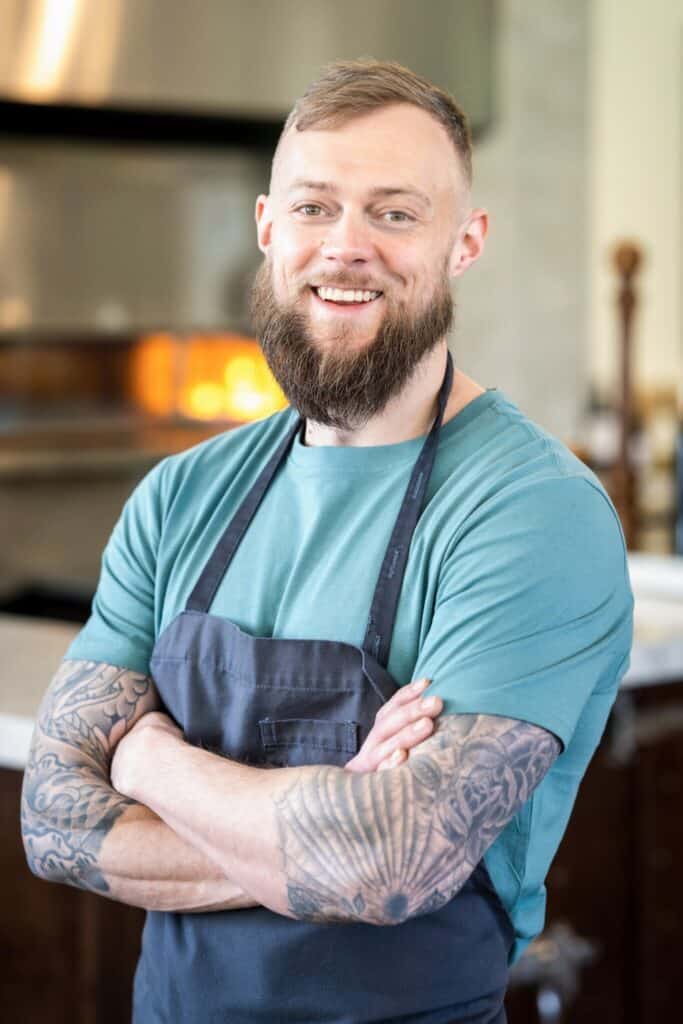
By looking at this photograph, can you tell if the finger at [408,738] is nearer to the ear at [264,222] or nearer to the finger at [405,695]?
the finger at [405,695]

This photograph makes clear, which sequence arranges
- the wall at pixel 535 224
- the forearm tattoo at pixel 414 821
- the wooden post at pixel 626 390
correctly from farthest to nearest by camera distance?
1. the wall at pixel 535 224
2. the wooden post at pixel 626 390
3. the forearm tattoo at pixel 414 821

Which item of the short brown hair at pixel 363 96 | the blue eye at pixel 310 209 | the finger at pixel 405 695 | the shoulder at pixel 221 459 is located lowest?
the finger at pixel 405 695

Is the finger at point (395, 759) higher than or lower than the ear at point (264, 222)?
lower

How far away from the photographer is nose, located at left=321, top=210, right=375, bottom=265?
1.26m

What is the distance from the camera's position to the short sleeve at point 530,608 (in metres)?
1.16

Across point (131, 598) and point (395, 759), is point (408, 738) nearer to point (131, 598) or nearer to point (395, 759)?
point (395, 759)

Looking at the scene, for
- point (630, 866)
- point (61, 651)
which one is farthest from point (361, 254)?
point (630, 866)

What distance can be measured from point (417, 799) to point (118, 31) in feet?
11.0

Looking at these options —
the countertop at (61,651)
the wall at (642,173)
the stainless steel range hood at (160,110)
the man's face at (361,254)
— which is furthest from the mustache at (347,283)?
the wall at (642,173)

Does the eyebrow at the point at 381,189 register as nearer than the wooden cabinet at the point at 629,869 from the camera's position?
Yes

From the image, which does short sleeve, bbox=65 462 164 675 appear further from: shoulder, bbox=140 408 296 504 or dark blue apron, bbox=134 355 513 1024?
dark blue apron, bbox=134 355 513 1024

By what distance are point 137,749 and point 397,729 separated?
0.29m

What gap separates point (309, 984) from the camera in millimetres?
1244

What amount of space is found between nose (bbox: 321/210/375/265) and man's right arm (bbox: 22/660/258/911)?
48 centimetres
